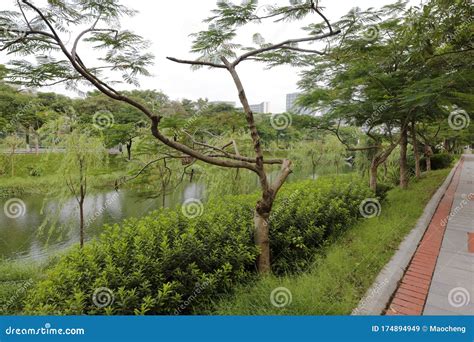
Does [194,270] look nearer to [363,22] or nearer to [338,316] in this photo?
[338,316]

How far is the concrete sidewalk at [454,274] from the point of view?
233cm

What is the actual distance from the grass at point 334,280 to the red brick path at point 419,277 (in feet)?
0.85

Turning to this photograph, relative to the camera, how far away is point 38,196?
13.6 m

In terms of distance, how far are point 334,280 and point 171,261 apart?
1748mm

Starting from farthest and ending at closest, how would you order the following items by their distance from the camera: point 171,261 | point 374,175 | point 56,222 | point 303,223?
1. point 56,222
2. point 374,175
3. point 303,223
4. point 171,261

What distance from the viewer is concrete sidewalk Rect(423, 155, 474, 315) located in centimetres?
233

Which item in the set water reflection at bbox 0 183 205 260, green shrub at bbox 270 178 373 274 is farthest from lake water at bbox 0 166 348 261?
green shrub at bbox 270 178 373 274

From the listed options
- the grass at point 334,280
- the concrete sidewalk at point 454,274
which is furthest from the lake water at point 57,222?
the concrete sidewalk at point 454,274

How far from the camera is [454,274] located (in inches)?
112

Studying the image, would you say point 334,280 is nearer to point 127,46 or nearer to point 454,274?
point 454,274

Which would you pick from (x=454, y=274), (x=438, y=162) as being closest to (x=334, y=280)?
(x=454, y=274)

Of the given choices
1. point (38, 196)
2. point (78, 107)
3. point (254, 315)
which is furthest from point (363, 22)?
point (78, 107)

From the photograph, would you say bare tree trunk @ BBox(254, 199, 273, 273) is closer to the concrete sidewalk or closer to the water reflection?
the concrete sidewalk

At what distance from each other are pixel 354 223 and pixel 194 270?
139 inches
